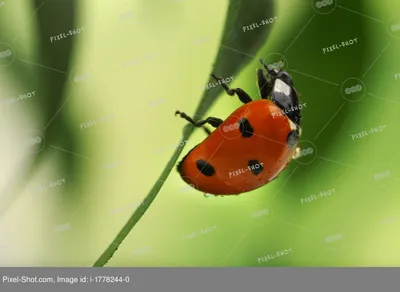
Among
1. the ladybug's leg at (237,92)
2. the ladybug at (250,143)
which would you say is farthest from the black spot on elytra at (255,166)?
the ladybug's leg at (237,92)

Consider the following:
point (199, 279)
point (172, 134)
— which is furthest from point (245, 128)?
point (199, 279)

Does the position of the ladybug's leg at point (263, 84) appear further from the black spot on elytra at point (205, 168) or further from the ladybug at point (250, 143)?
the black spot on elytra at point (205, 168)

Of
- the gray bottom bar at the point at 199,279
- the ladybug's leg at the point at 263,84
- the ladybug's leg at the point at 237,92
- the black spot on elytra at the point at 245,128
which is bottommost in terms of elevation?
the gray bottom bar at the point at 199,279

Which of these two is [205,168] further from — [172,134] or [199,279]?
[199,279]

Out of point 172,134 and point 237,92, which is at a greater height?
point 237,92

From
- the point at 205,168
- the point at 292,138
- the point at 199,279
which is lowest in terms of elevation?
the point at 199,279
